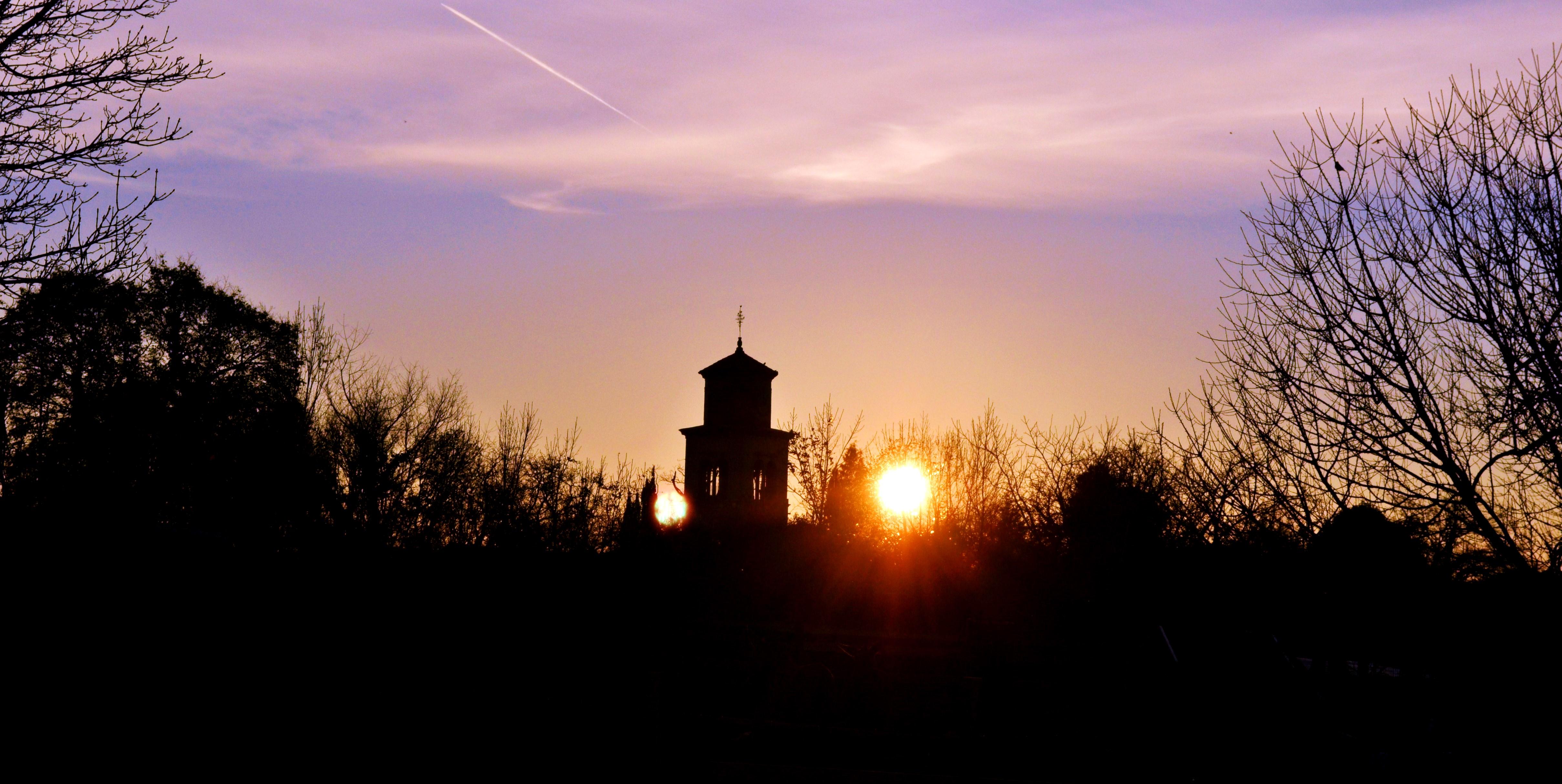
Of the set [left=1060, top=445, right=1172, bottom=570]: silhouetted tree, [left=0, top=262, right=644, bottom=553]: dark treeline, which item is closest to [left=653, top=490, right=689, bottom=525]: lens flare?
[left=0, top=262, right=644, bottom=553]: dark treeline

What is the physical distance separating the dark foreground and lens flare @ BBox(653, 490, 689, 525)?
10.8 meters

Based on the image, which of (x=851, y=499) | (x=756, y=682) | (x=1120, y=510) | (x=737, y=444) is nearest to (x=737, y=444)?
(x=737, y=444)

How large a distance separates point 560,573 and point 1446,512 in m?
18.0

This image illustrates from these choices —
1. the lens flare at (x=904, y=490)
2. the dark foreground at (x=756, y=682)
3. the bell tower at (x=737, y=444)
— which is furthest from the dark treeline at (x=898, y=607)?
the bell tower at (x=737, y=444)

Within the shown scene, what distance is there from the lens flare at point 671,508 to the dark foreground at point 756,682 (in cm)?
1084

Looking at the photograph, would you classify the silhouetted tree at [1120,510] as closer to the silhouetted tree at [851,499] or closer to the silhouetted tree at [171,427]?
the silhouetted tree at [851,499]

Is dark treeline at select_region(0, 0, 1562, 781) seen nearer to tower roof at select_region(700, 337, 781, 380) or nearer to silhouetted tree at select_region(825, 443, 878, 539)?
silhouetted tree at select_region(825, 443, 878, 539)

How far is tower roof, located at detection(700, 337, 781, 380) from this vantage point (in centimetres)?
5509

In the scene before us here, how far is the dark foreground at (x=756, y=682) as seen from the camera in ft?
32.7

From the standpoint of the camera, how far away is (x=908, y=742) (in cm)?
1302

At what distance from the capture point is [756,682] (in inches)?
698

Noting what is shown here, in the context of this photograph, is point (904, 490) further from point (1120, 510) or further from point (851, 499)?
point (1120, 510)

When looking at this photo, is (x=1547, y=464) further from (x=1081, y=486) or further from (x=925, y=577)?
(x=1081, y=486)

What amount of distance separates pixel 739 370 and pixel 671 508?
1789 cm
